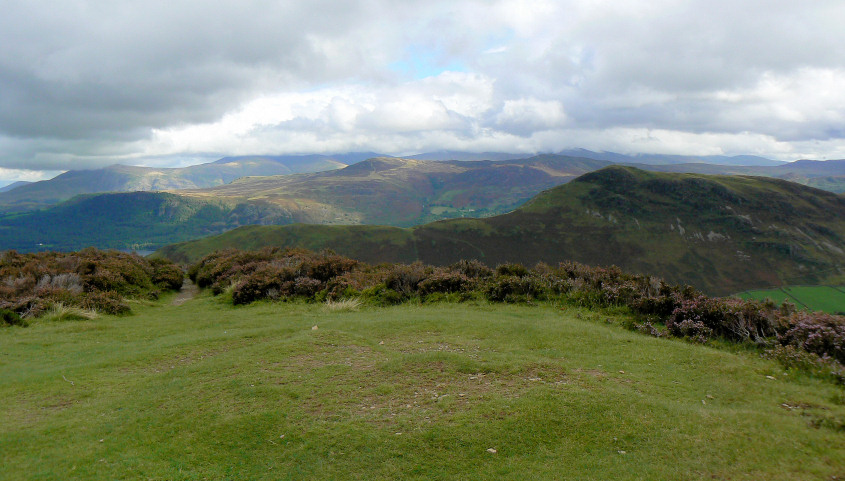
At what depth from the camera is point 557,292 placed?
16.9 meters

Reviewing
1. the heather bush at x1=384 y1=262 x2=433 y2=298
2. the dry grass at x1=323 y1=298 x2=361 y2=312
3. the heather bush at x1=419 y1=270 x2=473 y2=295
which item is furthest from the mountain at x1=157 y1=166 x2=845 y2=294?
the dry grass at x1=323 y1=298 x2=361 y2=312

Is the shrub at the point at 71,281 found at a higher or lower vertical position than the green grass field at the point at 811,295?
higher

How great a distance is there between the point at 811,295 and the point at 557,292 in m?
127

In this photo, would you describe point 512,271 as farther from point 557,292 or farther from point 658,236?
point 658,236

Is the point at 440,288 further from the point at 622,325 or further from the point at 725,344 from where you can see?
the point at 725,344

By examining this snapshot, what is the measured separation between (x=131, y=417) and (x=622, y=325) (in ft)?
41.6

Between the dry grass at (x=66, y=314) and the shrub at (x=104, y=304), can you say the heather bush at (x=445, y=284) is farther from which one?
the dry grass at (x=66, y=314)

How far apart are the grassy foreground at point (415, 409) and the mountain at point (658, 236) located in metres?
122

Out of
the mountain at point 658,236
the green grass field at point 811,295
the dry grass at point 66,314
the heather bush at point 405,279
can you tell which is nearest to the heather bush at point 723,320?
the heather bush at point 405,279

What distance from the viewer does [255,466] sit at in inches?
225

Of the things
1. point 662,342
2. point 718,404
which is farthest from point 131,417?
point 662,342

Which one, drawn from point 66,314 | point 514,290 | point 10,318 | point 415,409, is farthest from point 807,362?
point 10,318

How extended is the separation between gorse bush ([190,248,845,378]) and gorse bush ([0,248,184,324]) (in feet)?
11.3

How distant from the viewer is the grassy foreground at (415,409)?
18.1 ft
